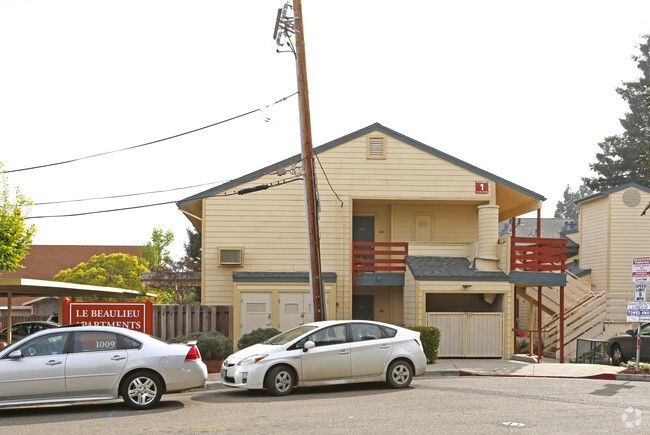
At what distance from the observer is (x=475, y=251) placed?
24609 mm

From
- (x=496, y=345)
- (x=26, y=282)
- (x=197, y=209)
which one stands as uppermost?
(x=197, y=209)

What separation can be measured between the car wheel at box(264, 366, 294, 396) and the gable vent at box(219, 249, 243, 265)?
10.4 m

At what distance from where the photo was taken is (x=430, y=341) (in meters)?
20.0

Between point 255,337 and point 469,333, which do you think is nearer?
point 255,337

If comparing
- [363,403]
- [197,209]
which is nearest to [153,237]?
[197,209]

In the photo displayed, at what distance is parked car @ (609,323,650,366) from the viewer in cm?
2022

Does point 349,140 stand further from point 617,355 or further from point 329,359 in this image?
point 329,359

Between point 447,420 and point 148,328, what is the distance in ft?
32.1

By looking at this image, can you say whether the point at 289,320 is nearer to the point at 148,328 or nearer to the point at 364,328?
the point at 148,328

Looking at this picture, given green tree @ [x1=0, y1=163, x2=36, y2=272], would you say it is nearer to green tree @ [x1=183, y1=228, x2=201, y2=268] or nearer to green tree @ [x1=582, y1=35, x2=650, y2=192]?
green tree @ [x1=183, y1=228, x2=201, y2=268]

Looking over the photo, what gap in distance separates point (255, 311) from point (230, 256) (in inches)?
80.4

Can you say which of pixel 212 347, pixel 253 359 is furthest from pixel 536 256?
pixel 253 359

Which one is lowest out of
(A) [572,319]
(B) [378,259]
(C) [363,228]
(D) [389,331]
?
(A) [572,319]

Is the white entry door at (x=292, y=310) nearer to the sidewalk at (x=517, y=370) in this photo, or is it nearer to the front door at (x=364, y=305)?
the front door at (x=364, y=305)
